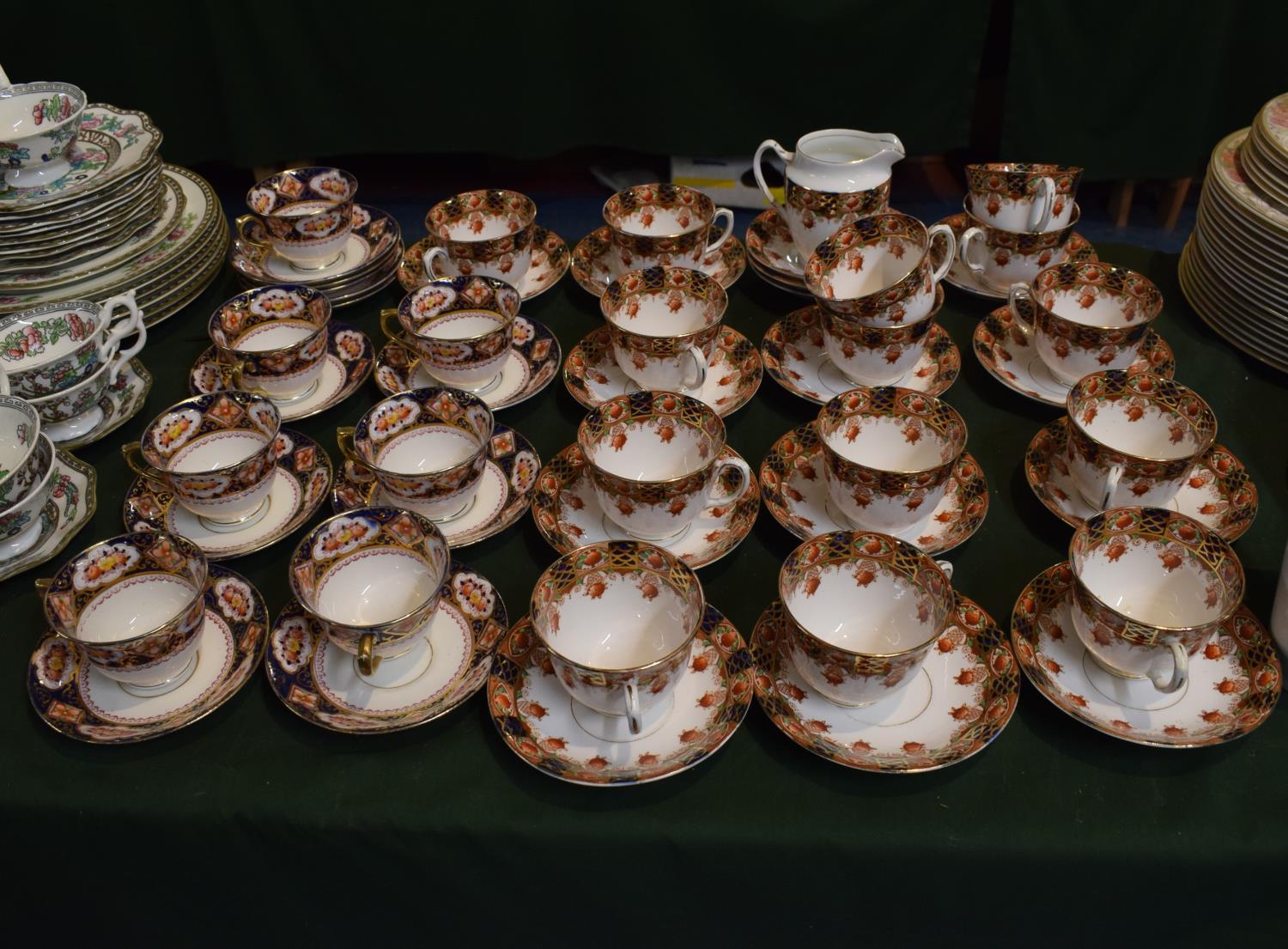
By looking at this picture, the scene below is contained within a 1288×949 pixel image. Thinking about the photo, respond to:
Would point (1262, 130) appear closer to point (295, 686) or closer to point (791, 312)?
point (791, 312)

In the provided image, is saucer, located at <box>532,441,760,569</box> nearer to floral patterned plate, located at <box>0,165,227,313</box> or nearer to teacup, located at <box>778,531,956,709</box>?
teacup, located at <box>778,531,956,709</box>

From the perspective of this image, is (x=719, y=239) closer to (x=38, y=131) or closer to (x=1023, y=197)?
(x=1023, y=197)

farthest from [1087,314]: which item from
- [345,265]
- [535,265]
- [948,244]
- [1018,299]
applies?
[345,265]

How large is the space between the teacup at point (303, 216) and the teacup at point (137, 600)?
552mm

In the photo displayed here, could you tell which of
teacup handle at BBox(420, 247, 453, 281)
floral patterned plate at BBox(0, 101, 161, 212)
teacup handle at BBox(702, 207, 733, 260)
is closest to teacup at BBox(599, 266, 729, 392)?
teacup handle at BBox(702, 207, 733, 260)

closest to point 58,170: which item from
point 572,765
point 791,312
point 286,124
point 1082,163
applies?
point 791,312

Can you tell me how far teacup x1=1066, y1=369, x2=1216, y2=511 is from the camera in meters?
0.98

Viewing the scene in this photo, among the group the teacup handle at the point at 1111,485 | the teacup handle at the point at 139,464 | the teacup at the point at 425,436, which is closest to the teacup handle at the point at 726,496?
the teacup at the point at 425,436

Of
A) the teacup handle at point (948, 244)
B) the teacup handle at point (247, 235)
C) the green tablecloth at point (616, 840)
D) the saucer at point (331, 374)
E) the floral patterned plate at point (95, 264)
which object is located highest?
the teacup handle at point (948, 244)

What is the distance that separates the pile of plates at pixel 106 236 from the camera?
4.25 feet

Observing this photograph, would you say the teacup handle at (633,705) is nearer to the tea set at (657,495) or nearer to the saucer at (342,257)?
the tea set at (657,495)

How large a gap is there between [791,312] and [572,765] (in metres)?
0.72

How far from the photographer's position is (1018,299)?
1244 millimetres

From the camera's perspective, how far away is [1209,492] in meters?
1.05
